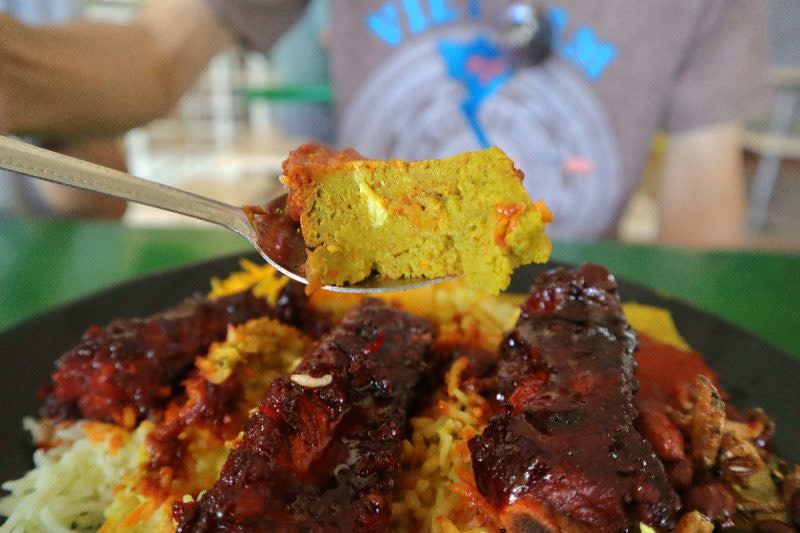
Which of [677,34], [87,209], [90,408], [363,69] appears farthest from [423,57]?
[90,408]

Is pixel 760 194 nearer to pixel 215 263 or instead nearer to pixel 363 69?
pixel 363 69

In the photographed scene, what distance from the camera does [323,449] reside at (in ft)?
3.43

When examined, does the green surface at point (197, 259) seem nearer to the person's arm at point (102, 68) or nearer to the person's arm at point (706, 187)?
the person's arm at point (102, 68)

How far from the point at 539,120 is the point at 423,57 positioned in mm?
812

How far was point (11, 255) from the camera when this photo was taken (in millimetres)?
2574

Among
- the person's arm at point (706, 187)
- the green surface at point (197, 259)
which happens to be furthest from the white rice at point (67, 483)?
the person's arm at point (706, 187)

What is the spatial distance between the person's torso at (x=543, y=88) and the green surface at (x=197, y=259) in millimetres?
824

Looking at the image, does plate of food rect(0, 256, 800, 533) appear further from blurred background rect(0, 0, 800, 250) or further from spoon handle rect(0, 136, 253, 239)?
blurred background rect(0, 0, 800, 250)

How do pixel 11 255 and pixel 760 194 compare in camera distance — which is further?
pixel 760 194

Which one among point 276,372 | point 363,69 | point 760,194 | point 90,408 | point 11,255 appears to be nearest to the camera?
point 90,408

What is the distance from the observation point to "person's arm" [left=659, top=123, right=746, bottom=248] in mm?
3420

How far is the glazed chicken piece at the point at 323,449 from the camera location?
91cm

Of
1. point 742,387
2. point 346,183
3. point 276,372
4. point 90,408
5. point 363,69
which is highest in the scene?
point 363,69

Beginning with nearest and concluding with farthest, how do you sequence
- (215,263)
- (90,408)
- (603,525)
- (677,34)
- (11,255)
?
(603,525), (90,408), (215,263), (11,255), (677,34)
